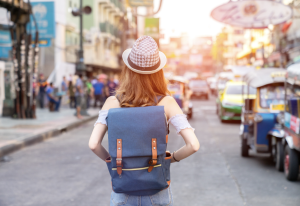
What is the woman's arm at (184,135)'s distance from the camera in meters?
2.55

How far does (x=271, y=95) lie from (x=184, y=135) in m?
6.94

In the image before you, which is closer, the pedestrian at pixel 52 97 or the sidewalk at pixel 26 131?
the sidewalk at pixel 26 131

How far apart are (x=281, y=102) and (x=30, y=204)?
5707 millimetres

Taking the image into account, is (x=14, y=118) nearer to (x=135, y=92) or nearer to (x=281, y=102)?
(x=281, y=102)

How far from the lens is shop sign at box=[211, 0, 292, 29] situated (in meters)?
11.7

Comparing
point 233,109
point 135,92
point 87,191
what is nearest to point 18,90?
point 233,109

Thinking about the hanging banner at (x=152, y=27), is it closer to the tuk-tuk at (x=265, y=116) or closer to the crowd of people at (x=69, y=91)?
the crowd of people at (x=69, y=91)

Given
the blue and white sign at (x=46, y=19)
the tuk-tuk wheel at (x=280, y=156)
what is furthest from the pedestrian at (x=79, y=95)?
the tuk-tuk wheel at (x=280, y=156)

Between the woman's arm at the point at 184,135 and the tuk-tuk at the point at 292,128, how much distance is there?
4.00m

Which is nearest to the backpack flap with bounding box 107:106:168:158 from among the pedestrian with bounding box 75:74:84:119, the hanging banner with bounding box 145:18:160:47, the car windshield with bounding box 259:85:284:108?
the car windshield with bounding box 259:85:284:108

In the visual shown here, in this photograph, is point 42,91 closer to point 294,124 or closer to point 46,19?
point 46,19

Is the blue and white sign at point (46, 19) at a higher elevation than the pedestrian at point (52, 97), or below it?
higher

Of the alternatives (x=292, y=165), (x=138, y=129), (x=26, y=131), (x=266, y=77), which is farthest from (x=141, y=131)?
(x=26, y=131)

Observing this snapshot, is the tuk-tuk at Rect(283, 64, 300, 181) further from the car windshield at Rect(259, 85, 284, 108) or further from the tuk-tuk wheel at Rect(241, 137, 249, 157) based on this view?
the car windshield at Rect(259, 85, 284, 108)
